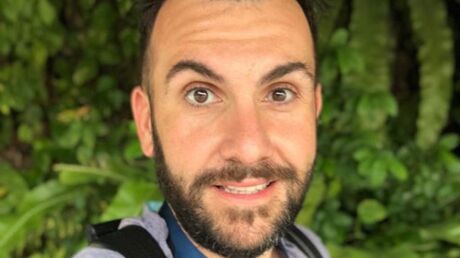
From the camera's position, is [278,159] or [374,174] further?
[374,174]

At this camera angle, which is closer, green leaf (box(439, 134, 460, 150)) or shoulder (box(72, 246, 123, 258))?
shoulder (box(72, 246, 123, 258))

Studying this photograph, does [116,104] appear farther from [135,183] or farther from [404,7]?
[404,7]

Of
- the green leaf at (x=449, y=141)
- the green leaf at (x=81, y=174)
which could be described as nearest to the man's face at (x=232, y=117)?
the green leaf at (x=81, y=174)

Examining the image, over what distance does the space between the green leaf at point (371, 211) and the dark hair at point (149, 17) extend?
92 cm

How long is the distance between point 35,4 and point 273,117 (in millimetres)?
1470

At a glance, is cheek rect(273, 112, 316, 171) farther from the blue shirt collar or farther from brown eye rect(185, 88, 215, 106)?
the blue shirt collar

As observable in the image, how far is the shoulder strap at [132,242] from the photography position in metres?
1.06

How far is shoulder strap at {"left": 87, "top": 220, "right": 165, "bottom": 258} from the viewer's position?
3.49 ft

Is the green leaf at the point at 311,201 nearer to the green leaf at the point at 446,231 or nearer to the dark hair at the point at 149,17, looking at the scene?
the green leaf at the point at 446,231

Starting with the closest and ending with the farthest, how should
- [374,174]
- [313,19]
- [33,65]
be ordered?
[313,19], [374,174], [33,65]

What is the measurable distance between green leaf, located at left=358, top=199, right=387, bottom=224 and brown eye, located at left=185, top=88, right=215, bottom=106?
1153 mm

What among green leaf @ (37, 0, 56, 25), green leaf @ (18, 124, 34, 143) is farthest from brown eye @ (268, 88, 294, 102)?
green leaf @ (18, 124, 34, 143)

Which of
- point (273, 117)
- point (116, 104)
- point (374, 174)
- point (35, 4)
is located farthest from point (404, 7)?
point (273, 117)

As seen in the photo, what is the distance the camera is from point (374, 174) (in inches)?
80.0
